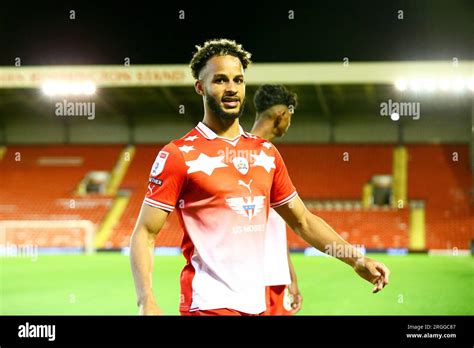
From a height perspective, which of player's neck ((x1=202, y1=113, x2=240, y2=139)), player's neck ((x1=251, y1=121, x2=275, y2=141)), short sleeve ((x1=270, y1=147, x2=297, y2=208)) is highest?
player's neck ((x1=251, y1=121, x2=275, y2=141))

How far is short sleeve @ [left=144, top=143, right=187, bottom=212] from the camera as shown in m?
2.65

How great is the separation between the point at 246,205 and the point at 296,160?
15816 millimetres

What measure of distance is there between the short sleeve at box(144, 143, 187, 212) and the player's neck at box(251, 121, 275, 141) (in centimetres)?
111

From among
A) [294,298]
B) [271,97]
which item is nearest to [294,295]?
[294,298]

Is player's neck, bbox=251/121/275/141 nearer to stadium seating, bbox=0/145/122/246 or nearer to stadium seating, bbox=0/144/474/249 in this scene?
stadium seating, bbox=0/144/474/249

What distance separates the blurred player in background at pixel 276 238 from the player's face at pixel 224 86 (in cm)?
96

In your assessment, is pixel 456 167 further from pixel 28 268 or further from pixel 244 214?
pixel 244 214

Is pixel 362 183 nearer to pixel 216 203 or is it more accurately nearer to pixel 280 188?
pixel 280 188

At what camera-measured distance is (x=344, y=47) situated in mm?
6426

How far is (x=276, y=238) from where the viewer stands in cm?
360

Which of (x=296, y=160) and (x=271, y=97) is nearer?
(x=271, y=97)

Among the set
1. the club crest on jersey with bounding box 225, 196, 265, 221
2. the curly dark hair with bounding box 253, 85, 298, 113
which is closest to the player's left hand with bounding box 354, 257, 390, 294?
the club crest on jersey with bounding box 225, 196, 265, 221

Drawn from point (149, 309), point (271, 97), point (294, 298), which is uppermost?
point (271, 97)

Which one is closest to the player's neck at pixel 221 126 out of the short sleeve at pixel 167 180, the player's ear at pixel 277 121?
the short sleeve at pixel 167 180
